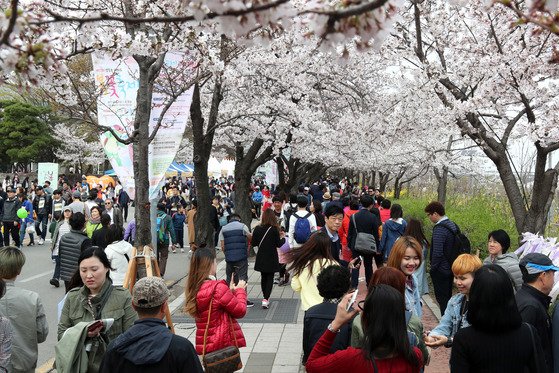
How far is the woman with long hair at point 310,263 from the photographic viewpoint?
17.9 feet

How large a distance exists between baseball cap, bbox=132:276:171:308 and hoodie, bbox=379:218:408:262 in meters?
6.64

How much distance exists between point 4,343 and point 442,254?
5.36m

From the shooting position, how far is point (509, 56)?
27.0ft

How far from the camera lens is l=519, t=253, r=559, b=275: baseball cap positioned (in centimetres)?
378

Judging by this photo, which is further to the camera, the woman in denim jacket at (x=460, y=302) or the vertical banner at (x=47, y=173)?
the vertical banner at (x=47, y=173)

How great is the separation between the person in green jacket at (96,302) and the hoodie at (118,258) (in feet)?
8.15

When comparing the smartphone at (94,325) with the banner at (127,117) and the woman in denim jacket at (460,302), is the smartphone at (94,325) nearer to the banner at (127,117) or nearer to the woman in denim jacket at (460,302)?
the woman in denim jacket at (460,302)

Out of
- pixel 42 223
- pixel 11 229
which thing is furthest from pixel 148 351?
pixel 42 223

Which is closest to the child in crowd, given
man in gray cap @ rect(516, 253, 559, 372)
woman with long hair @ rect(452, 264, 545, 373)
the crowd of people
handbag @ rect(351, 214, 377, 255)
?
handbag @ rect(351, 214, 377, 255)

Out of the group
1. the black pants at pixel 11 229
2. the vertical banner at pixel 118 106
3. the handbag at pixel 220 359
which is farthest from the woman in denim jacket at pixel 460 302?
the black pants at pixel 11 229

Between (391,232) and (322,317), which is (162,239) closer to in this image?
(391,232)

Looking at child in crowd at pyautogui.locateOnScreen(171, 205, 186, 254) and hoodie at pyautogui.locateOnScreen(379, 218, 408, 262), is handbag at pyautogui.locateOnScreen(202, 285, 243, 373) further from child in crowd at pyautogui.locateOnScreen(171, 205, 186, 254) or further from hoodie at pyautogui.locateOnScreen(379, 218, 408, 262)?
child in crowd at pyautogui.locateOnScreen(171, 205, 186, 254)

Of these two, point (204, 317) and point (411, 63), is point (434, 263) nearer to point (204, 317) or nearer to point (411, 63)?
point (204, 317)

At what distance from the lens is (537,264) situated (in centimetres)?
380
